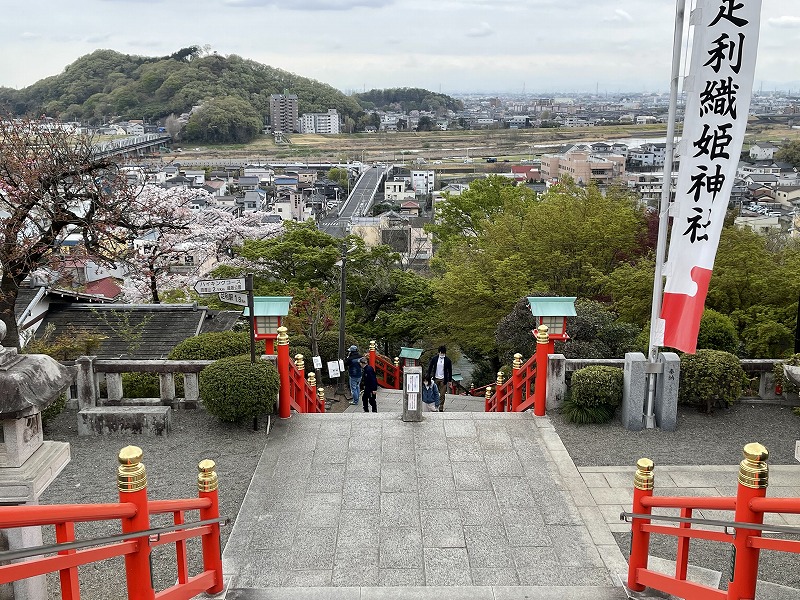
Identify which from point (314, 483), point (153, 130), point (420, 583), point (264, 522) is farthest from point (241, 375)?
point (153, 130)

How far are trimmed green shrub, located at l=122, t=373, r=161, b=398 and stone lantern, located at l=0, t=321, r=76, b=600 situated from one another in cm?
613

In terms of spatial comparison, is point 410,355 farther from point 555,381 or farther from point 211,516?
point 211,516

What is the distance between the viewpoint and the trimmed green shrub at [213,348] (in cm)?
1086

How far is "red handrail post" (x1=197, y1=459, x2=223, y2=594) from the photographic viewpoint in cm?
532

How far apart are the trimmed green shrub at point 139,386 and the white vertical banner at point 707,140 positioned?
746cm

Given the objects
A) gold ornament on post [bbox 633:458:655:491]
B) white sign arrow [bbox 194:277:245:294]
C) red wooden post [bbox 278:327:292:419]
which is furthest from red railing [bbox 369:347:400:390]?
gold ornament on post [bbox 633:458:655:491]

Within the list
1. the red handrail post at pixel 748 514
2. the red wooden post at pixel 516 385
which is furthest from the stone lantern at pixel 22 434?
the red wooden post at pixel 516 385

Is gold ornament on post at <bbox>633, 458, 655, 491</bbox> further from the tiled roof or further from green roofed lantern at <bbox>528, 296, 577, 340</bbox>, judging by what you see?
the tiled roof

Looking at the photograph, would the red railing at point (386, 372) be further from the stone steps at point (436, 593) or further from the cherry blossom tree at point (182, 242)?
the stone steps at point (436, 593)

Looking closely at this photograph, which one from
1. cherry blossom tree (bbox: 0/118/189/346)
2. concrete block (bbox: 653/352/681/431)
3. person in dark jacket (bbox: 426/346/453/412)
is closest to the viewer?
concrete block (bbox: 653/352/681/431)

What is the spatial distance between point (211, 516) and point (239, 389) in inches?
156

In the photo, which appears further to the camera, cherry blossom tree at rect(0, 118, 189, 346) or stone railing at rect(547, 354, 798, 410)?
cherry blossom tree at rect(0, 118, 189, 346)

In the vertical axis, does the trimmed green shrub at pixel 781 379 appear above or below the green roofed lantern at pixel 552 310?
below

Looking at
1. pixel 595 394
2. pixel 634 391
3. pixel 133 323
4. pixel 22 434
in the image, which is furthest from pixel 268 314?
pixel 133 323
